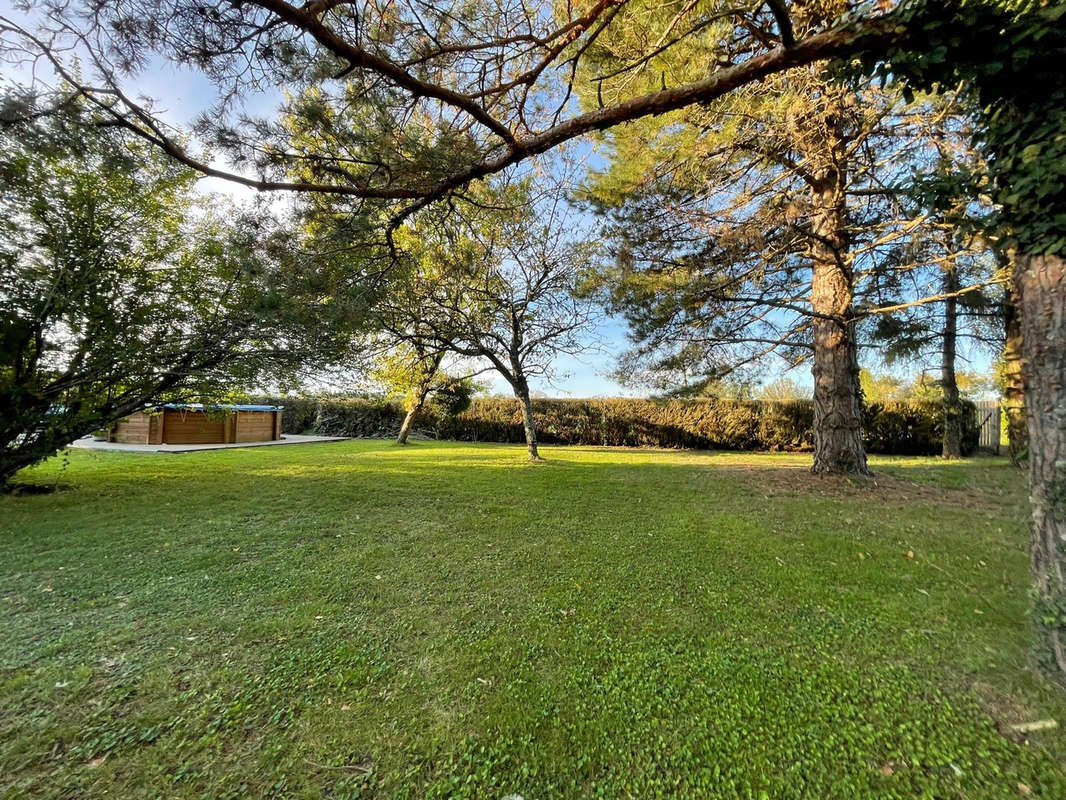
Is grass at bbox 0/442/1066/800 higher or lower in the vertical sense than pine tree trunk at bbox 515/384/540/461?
lower

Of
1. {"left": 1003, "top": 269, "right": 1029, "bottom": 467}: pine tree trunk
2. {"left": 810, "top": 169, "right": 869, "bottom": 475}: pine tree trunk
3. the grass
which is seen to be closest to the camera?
the grass

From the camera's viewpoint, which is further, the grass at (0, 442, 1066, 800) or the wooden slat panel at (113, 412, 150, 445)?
the wooden slat panel at (113, 412, 150, 445)

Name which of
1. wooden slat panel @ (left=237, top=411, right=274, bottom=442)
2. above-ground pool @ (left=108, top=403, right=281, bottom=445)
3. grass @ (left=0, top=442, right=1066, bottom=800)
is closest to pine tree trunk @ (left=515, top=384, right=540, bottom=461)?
grass @ (left=0, top=442, right=1066, bottom=800)

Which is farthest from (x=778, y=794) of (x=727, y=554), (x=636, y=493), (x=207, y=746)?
(x=636, y=493)

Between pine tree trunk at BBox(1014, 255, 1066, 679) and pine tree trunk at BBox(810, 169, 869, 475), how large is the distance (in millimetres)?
4814

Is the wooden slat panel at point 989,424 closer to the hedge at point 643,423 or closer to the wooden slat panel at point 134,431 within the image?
the hedge at point 643,423

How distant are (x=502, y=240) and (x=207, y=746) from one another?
27.2ft

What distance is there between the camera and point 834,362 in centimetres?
649

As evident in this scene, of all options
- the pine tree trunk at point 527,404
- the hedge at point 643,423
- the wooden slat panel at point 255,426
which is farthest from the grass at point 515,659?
the wooden slat panel at point 255,426

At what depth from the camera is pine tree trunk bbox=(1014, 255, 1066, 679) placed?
1803 mm

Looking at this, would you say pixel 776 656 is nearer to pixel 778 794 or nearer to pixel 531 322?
pixel 778 794

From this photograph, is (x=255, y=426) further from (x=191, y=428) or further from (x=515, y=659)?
(x=515, y=659)

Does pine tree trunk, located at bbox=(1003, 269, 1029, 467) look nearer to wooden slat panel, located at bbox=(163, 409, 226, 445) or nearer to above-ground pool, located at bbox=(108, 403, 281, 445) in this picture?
above-ground pool, located at bbox=(108, 403, 281, 445)

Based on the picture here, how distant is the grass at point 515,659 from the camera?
1.38 meters
